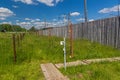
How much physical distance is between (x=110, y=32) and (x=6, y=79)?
7.05m

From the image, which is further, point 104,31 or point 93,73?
point 104,31

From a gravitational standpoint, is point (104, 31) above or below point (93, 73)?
above

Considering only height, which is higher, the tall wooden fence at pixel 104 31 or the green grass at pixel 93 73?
the tall wooden fence at pixel 104 31

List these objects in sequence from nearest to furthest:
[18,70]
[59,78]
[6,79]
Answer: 1. [59,78]
2. [6,79]
3. [18,70]

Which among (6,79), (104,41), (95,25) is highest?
(95,25)

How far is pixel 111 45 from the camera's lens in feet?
→ 33.3

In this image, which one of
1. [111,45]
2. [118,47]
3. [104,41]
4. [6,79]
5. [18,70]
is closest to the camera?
[6,79]

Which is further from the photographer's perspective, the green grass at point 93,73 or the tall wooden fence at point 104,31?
the tall wooden fence at point 104,31

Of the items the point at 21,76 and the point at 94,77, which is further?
the point at 21,76

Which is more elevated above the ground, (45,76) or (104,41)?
(104,41)

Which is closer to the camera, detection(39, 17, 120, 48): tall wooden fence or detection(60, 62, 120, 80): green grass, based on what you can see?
detection(60, 62, 120, 80): green grass

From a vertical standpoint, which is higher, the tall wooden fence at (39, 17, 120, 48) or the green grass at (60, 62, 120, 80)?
the tall wooden fence at (39, 17, 120, 48)

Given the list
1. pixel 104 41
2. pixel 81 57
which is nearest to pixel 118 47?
pixel 104 41

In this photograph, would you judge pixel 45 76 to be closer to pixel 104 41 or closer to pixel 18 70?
pixel 18 70
